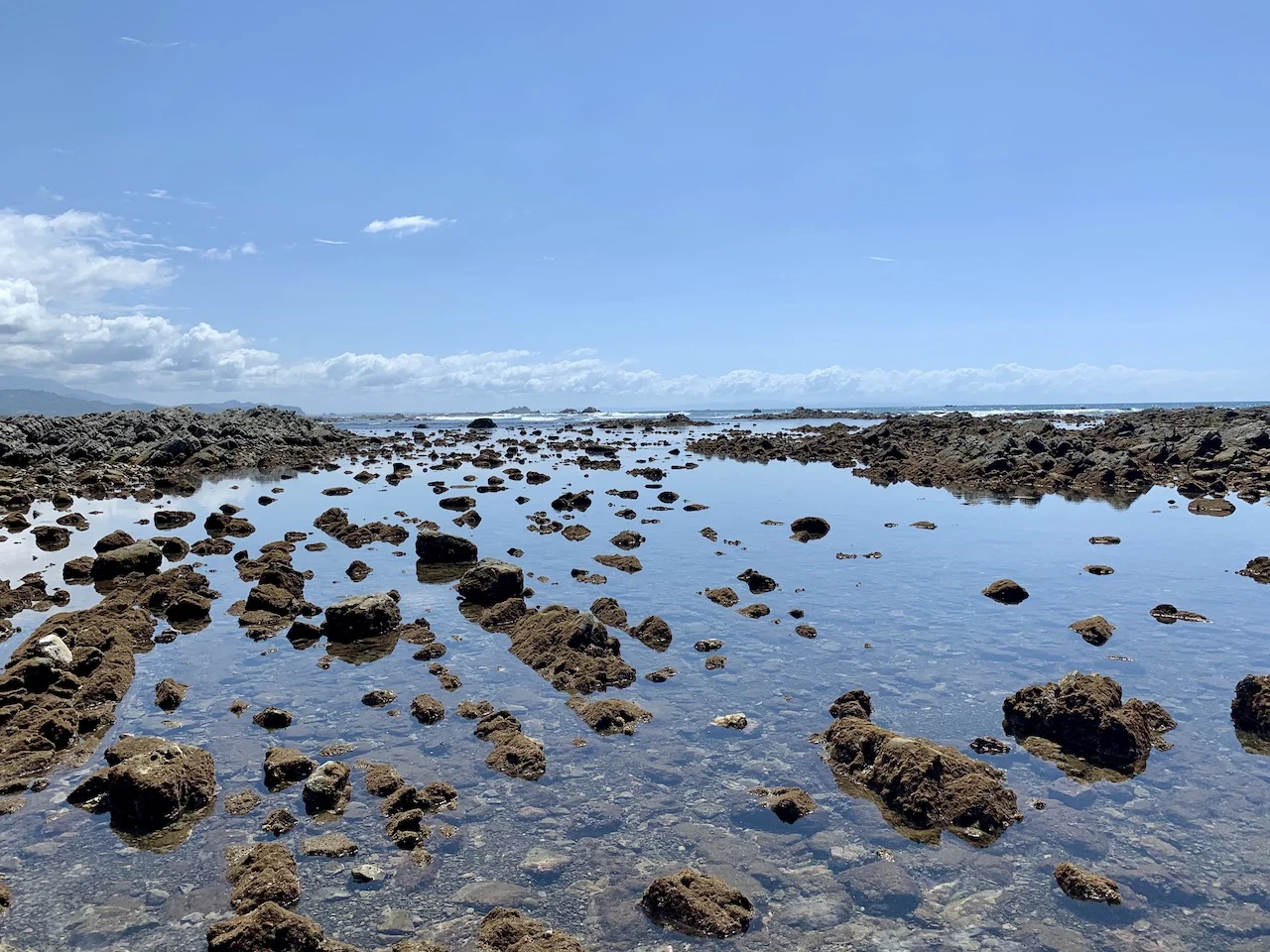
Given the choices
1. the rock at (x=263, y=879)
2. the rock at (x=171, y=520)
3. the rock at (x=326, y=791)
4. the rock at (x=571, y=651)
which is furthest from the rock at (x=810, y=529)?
the rock at (x=171, y=520)

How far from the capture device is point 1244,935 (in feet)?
27.7

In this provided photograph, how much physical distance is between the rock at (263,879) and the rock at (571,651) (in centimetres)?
691

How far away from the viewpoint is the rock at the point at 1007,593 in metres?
21.7

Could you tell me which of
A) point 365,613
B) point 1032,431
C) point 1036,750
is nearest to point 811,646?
point 1036,750

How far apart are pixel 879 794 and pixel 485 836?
588 cm

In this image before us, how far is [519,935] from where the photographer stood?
8352 mm

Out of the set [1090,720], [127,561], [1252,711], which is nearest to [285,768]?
[1090,720]

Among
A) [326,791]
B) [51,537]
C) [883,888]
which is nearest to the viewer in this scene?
[883,888]

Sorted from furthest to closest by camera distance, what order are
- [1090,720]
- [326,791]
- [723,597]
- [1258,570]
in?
1. [1258,570]
2. [723,597]
3. [1090,720]
4. [326,791]

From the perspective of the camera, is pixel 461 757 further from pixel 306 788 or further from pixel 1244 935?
pixel 1244 935

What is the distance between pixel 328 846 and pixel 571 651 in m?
7.54

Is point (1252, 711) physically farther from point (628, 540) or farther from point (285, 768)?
point (628, 540)

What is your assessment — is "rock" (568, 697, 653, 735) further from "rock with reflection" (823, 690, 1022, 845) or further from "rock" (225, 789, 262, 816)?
"rock" (225, 789, 262, 816)

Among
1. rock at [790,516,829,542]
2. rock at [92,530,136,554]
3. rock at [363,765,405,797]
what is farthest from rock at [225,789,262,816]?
rock at [790,516,829,542]
